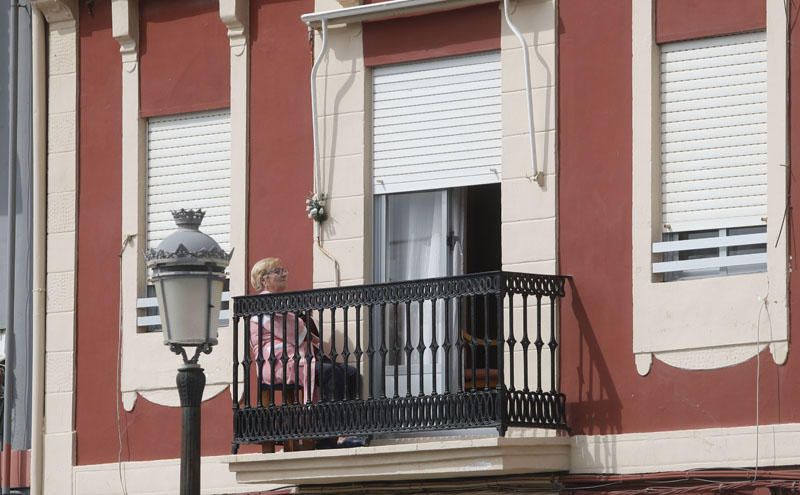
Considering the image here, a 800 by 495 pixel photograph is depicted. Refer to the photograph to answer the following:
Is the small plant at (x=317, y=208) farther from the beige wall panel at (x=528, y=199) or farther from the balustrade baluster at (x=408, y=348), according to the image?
the beige wall panel at (x=528, y=199)

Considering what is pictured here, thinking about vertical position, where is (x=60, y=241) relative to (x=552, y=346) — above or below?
above

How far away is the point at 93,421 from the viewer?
772 inches

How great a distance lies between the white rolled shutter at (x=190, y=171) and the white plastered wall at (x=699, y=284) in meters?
3.84

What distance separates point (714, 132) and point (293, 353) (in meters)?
3.63

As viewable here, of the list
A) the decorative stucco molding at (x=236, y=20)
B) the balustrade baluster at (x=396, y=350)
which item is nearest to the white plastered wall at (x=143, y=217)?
the decorative stucco molding at (x=236, y=20)

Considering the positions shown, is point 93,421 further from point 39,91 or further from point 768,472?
point 768,472

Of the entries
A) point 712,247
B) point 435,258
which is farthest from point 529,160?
point 712,247

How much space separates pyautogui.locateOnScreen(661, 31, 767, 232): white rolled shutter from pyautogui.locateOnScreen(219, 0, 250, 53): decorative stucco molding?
3823mm

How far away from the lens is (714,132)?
16.9m

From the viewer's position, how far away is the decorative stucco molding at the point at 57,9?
19969 millimetres

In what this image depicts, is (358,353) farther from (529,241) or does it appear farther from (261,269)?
(529,241)

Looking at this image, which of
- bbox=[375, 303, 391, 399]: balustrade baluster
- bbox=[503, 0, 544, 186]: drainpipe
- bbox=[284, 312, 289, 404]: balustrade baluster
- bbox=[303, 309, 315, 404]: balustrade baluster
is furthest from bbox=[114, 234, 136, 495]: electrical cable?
bbox=[503, 0, 544, 186]: drainpipe

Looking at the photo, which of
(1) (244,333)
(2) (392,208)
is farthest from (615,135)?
(1) (244,333)

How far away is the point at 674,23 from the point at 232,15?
156 inches
